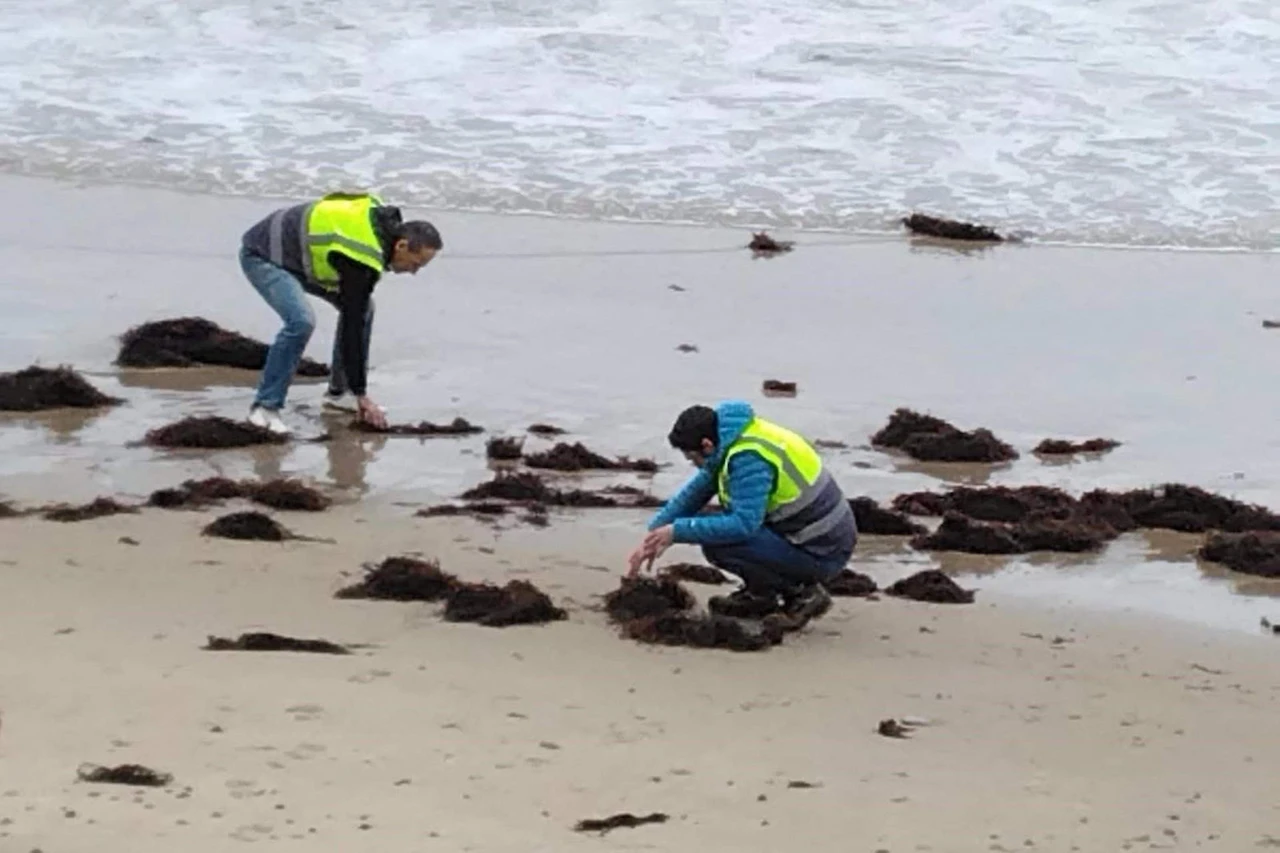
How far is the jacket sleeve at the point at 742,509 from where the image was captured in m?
6.82

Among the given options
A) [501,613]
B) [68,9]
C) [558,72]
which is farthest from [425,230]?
[68,9]

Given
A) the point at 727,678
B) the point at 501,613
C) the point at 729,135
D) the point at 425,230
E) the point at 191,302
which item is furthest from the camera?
the point at 729,135

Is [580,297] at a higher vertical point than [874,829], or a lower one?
higher

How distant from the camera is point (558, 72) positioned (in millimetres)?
19281

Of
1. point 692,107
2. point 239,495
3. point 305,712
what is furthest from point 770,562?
Result: point 692,107

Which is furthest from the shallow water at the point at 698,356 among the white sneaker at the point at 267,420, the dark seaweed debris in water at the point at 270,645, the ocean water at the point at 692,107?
the dark seaweed debris in water at the point at 270,645

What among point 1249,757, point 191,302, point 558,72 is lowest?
point 1249,757

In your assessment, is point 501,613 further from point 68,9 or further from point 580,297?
point 68,9

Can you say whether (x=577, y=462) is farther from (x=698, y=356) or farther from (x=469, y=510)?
(x=698, y=356)

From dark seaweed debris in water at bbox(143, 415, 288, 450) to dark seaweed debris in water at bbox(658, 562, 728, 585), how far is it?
7.08 feet

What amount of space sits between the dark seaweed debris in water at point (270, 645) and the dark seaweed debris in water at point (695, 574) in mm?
1488

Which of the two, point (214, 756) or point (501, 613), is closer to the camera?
point (214, 756)

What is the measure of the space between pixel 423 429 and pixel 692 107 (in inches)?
366

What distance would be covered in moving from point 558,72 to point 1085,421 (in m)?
10.3
